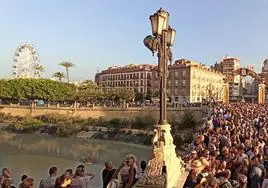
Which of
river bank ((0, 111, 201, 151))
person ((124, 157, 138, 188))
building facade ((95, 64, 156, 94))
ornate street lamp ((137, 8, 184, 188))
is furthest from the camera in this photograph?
building facade ((95, 64, 156, 94))

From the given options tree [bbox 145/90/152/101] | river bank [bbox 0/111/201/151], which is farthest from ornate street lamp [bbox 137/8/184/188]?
tree [bbox 145/90/152/101]

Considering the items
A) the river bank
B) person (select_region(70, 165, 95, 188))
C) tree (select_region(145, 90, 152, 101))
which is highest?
tree (select_region(145, 90, 152, 101))

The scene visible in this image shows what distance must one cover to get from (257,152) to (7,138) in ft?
137

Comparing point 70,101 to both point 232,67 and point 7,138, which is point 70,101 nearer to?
point 7,138

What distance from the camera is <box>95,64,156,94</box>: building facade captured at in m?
96.9

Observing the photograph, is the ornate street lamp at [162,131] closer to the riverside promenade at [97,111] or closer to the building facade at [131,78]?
the riverside promenade at [97,111]

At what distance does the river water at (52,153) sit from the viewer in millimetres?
28075

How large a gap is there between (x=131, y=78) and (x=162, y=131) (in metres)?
92.8

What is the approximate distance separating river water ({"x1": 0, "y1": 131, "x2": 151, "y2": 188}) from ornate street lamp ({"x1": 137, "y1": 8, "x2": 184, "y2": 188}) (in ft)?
44.7

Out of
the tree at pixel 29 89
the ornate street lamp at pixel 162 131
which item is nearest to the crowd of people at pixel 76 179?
the ornate street lamp at pixel 162 131

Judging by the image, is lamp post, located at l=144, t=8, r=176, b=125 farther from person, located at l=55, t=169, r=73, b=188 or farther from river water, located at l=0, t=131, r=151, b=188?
river water, located at l=0, t=131, r=151, b=188

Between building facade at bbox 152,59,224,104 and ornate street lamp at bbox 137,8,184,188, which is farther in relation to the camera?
building facade at bbox 152,59,224,104

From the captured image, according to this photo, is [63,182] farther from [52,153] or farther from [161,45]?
[52,153]

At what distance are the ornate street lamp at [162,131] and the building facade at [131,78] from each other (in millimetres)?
83802
